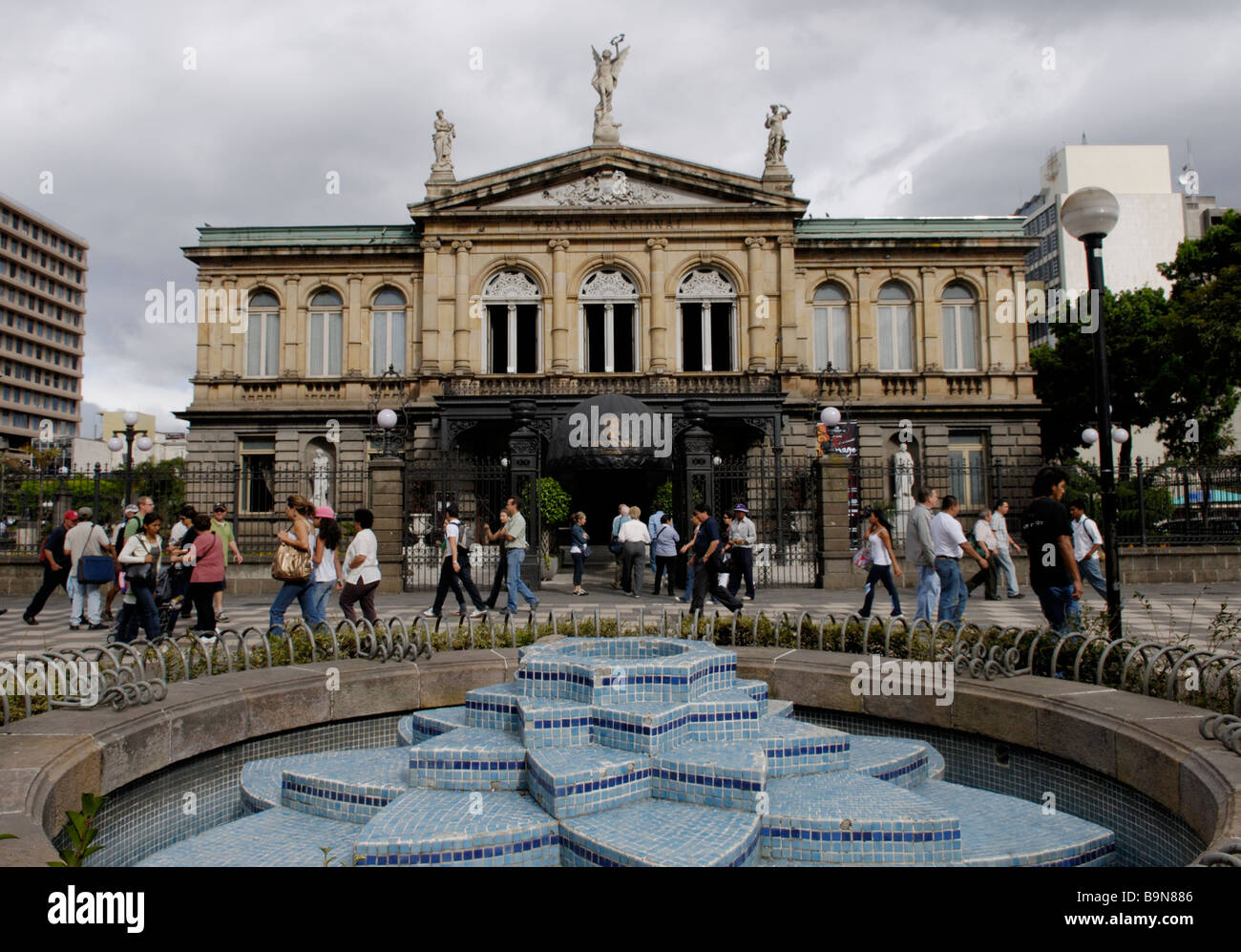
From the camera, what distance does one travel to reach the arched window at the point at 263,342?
95.9ft

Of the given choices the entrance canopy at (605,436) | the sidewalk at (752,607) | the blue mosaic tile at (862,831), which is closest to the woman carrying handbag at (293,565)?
the sidewalk at (752,607)

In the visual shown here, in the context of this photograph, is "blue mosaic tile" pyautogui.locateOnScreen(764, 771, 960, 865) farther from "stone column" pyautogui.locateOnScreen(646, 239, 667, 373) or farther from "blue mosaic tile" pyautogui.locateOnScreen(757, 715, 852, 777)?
"stone column" pyautogui.locateOnScreen(646, 239, 667, 373)

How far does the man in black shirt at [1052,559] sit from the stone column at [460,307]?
2231 centimetres

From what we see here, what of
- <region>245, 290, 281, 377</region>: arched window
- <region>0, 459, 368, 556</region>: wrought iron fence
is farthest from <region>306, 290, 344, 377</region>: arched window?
<region>0, 459, 368, 556</region>: wrought iron fence

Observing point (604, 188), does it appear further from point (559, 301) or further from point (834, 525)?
point (834, 525)

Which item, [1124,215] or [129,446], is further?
[1124,215]

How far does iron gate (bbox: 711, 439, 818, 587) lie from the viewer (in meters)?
17.5

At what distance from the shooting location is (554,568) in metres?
21.1

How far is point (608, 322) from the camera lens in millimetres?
28016

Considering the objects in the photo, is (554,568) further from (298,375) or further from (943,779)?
(943,779)

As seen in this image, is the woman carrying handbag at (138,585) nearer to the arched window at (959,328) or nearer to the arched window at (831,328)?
the arched window at (831,328)

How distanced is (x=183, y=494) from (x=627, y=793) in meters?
23.2

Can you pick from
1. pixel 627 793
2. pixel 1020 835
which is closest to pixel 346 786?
pixel 627 793
